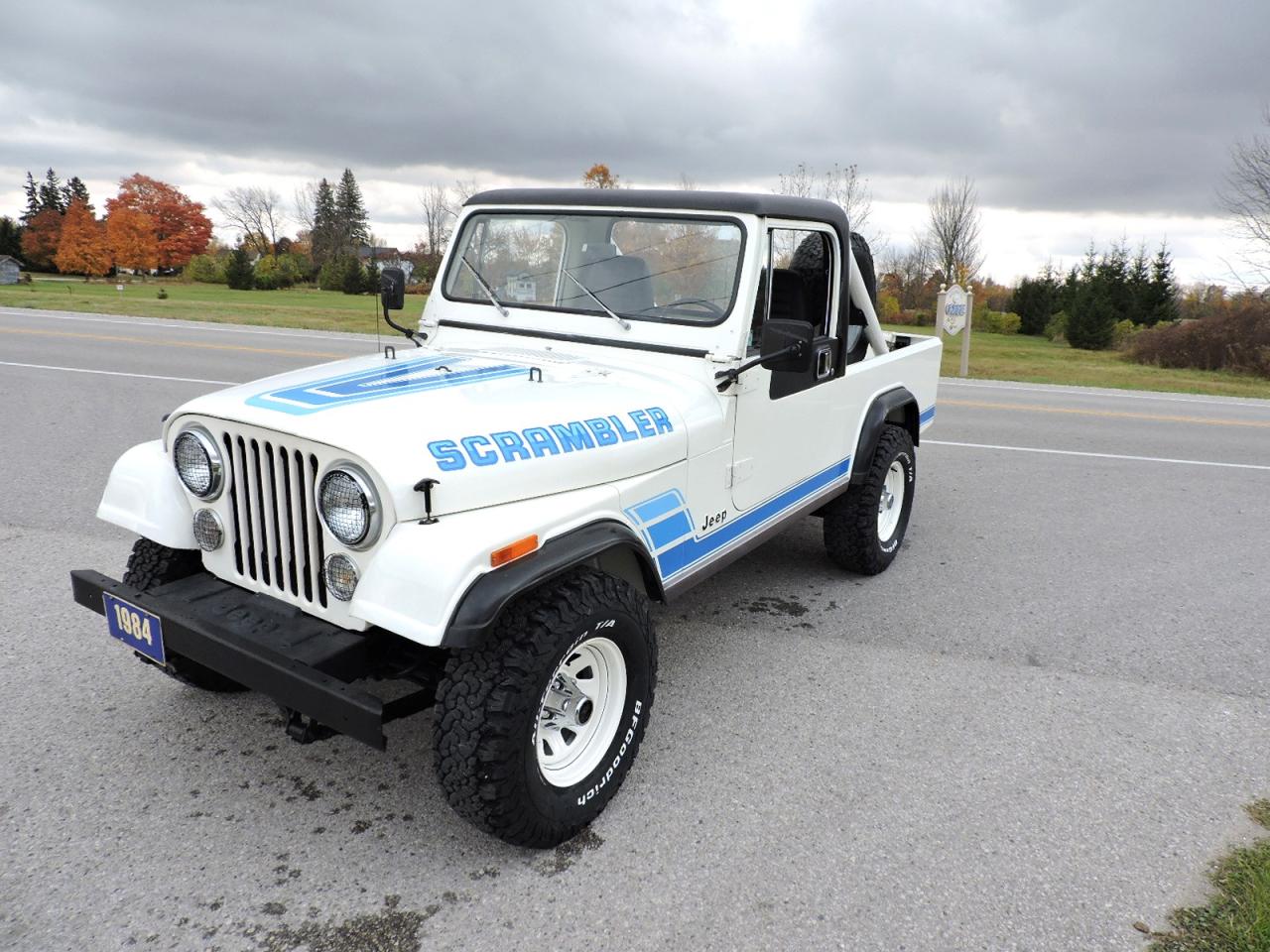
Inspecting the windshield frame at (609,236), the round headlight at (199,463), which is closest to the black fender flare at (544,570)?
the round headlight at (199,463)

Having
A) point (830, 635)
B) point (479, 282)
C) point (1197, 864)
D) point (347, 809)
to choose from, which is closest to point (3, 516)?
point (479, 282)

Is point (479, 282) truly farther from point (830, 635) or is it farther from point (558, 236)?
point (830, 635)

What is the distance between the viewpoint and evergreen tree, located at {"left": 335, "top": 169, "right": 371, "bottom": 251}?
Result: 58.6m

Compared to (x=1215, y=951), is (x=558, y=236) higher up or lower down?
higher up

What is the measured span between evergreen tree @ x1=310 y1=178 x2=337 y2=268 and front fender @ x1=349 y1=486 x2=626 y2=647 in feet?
168

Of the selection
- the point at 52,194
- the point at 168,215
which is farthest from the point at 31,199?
the point at 168,215

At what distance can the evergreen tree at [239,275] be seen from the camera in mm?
47188

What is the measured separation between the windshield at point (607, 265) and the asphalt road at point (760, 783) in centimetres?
161

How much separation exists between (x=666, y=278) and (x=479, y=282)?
97 cm

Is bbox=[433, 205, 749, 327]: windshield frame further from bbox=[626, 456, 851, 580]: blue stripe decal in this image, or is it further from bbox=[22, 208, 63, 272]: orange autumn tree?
bbox=[22, 208, 63, 272]: orange autumn tree

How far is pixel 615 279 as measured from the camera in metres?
4.05

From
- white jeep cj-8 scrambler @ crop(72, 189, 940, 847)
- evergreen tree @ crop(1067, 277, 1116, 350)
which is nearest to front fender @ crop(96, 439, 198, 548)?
white jeep cj-8 scrambler @ crop(72, 189, 940, 847)

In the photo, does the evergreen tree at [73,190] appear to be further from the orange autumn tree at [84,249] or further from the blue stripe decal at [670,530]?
the blue stripe decal at [670,530]

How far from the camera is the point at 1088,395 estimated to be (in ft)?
47.6
